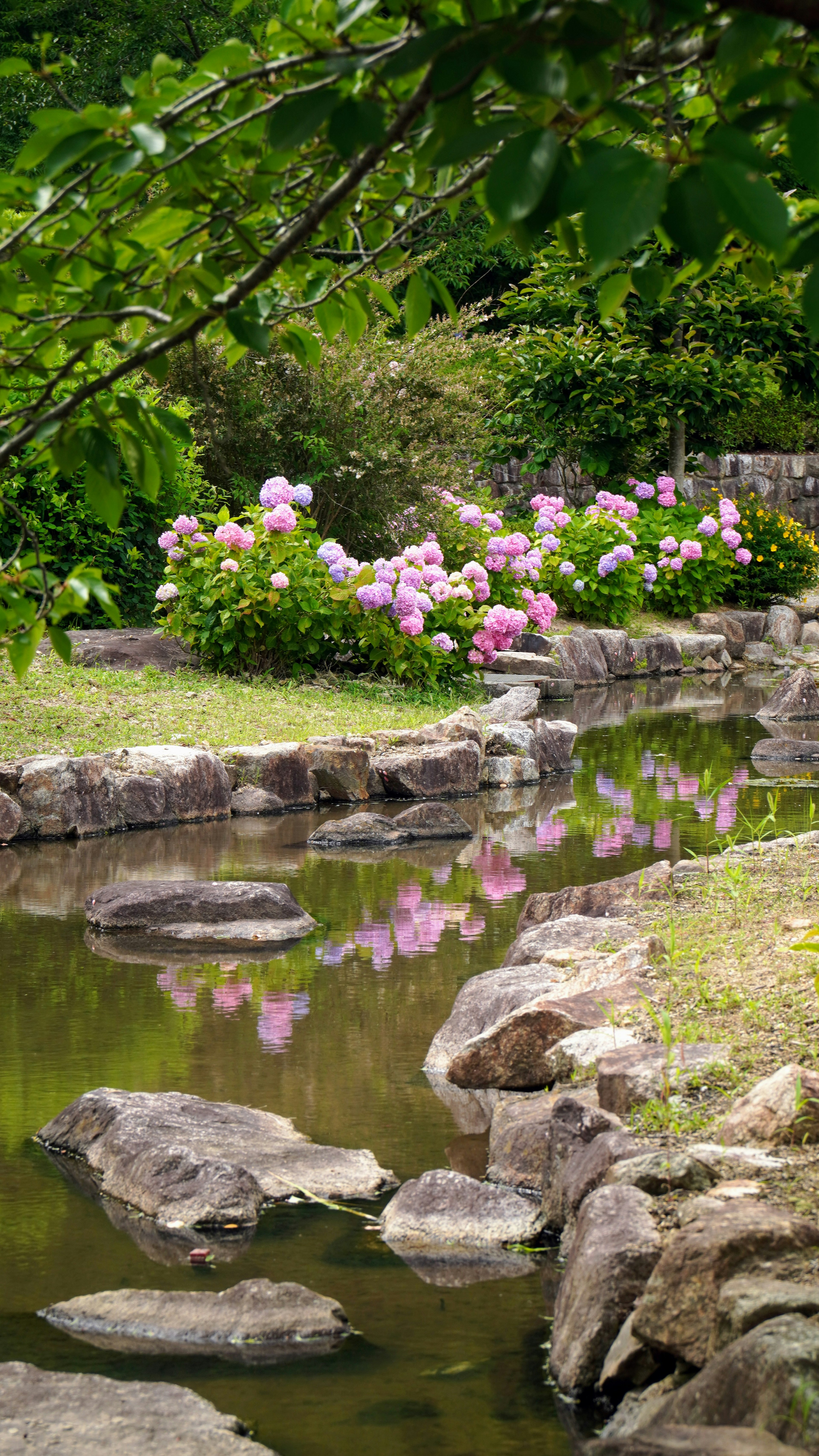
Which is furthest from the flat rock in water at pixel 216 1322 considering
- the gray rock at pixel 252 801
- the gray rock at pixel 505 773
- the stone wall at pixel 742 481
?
the stone wall at pixel 742 481

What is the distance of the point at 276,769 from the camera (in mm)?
9227

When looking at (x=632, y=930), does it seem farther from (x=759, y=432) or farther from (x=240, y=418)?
(x=759, y=432)

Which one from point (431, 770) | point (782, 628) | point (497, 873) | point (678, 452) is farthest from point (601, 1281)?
point (678, 452)

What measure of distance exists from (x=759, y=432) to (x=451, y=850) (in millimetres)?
18724

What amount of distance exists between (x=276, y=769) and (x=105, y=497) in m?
7.13

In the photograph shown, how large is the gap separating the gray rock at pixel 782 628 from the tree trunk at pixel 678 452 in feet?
8.28

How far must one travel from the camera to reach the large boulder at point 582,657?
1576 cm

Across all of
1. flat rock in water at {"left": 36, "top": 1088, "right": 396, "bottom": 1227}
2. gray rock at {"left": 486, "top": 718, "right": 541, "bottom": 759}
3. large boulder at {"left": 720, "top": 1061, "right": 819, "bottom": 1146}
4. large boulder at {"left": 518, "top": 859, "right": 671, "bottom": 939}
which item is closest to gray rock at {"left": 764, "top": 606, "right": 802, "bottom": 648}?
gray rock at {"left": 486, "top": 718, "right": 541, "bottom": 759}

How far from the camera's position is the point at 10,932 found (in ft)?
20.2

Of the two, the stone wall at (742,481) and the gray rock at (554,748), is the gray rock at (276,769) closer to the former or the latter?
the gray rock at (554,748)

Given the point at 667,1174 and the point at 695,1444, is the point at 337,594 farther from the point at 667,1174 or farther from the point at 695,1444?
the point at 695,1444

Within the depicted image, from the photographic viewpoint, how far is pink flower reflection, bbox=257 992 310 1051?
4.78 meters

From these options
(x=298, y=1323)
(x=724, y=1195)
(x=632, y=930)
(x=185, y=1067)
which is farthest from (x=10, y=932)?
(x=724, y=1195)

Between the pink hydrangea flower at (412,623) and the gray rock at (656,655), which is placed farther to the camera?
the gray rock at (656,655)
